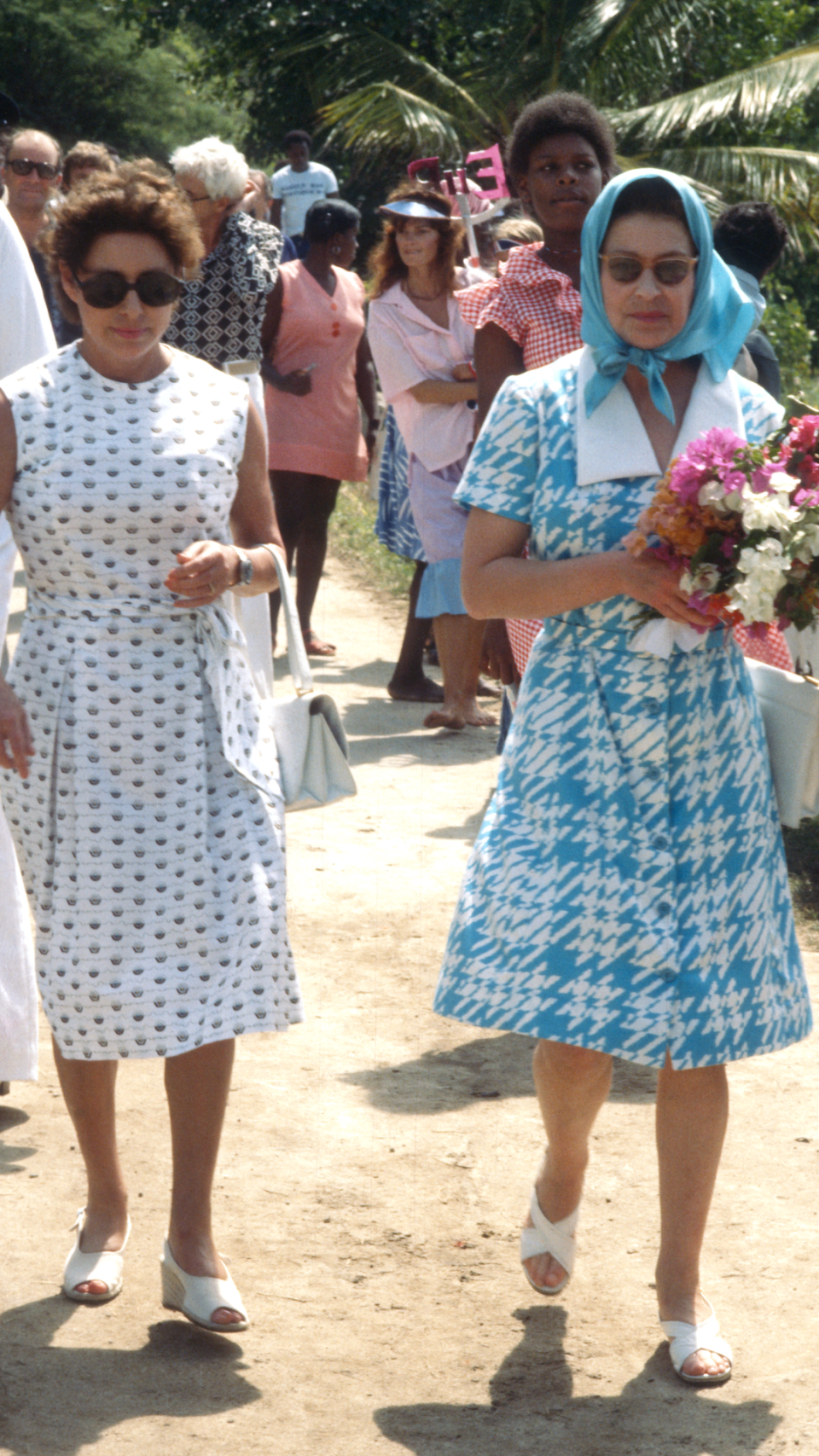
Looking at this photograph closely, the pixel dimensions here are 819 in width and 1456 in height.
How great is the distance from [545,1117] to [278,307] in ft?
19.2

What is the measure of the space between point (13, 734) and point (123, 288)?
811 millimetres

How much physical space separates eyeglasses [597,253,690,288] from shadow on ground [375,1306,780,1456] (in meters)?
1.90

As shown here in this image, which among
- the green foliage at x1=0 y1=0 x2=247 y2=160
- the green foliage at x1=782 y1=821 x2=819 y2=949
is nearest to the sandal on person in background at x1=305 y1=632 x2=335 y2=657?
the green foliage at x1=782 y1=821 x2=819 y2=949

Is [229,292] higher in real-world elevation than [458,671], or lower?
higher

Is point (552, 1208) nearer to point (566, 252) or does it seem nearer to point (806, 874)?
point (566, 252)

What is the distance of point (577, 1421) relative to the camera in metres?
2.98

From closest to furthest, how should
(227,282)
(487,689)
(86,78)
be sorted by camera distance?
(227,282) < (487,689) < (86,78)

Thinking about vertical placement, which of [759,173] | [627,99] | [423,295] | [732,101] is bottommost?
[423,295]

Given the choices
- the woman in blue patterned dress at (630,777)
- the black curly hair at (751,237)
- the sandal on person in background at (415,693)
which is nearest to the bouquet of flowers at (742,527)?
the woman in blue patterned dress at (630,777)

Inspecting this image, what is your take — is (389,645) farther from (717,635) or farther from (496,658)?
(717,635)

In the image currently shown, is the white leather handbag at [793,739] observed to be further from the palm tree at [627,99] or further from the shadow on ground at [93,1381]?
the palm tree at [627,99]

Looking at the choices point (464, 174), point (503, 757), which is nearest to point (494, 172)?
point (464, 174)

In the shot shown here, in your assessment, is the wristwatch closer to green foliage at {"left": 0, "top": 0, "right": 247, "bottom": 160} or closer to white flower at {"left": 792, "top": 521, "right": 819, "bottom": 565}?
white flower at {"left": 792, "top": 521, "right": 819, "bottom": 565}

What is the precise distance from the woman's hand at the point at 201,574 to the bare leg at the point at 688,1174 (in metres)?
1.15
